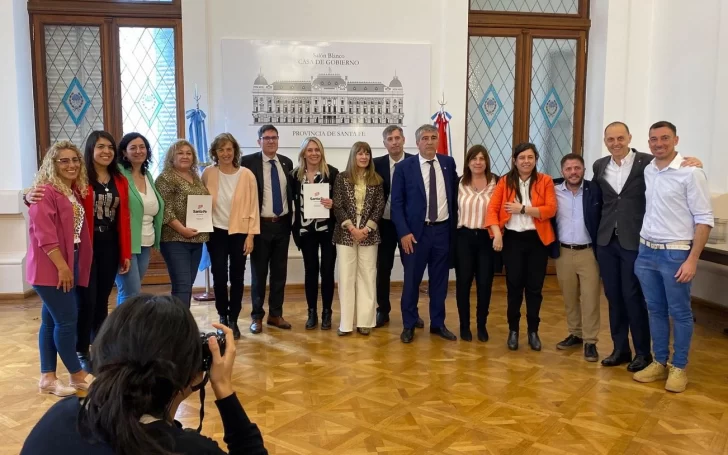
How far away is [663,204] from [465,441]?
71.4 inches

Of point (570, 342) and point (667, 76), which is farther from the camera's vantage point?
point (667, 76)

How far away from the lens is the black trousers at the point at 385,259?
15.9 feet

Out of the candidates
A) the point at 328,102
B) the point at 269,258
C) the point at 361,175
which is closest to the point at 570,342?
the point at 361,175

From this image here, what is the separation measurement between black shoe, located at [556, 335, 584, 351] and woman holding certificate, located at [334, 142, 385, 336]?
1.43 metres

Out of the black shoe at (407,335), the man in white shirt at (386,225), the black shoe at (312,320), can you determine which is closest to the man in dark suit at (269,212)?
the black shoe at (312,320)

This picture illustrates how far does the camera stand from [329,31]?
6.25m

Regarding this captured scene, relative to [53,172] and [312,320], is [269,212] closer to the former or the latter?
[312,320]

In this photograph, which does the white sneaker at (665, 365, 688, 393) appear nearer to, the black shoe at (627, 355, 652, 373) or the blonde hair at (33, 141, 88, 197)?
the black shoe at (627, 355, 652, 373)

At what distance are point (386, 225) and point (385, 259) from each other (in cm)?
31

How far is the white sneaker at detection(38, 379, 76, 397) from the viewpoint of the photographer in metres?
3.39

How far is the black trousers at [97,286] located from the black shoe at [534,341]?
2.91m

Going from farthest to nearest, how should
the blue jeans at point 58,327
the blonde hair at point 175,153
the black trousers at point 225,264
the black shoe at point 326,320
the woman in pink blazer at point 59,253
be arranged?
the black shoe at point 326,320 < the black trousers at point 225,264 < the blonde hair at point 175,153 < the blue jeans at point 58,327 < the woman in pink blazer at point 59,253

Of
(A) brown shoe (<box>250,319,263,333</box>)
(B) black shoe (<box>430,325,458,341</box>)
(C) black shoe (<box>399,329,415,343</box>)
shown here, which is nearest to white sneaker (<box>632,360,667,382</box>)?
(B) black shoe (<box>430,325,458,341</box>)

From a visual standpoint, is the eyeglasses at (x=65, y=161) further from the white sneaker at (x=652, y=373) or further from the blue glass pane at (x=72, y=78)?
the white sneaker at (x=652, y=373)
